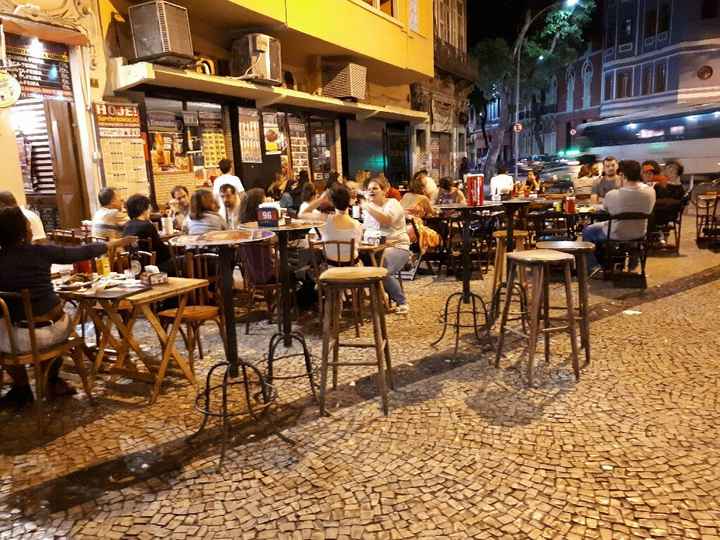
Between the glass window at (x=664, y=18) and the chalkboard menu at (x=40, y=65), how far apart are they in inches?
1567

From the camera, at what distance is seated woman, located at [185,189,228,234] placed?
6.18 m

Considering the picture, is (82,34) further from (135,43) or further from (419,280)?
(419,280)

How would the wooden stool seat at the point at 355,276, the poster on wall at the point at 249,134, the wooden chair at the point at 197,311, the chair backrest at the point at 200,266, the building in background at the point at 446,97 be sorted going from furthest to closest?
the building in background at the point at 446,97 < the poster on wall at the point at 249,134 < the chair backrest at the point at 200,266 < the wooden chair at the point at 197,311 < the wooden stool seat at the point at 355,276

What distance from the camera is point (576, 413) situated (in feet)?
12.6

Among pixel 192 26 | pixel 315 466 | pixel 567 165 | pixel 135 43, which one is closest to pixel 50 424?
pixel 315 466

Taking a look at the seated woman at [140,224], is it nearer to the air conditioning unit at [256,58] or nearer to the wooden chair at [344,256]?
the wooden chair at [344,256]

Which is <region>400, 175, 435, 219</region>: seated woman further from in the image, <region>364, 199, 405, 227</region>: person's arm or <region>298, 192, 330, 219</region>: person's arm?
<region>364, 199, 405, 227</region>: person's arm

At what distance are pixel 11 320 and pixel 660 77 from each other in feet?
139

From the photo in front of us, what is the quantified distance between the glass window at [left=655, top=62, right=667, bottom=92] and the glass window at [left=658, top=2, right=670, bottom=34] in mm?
2340

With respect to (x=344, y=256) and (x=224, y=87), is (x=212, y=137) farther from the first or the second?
(x=344, y=256)

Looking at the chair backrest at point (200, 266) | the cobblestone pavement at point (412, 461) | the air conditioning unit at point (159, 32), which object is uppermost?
the air conditioning unit at point (159, 32)

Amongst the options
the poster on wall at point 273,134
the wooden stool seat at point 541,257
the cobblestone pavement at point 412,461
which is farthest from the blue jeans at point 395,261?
the poster on wall at point 273,134

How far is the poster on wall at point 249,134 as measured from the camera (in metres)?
11.0

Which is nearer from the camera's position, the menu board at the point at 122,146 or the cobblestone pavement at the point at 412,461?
the cobblestone pavement at the point at 412,461
